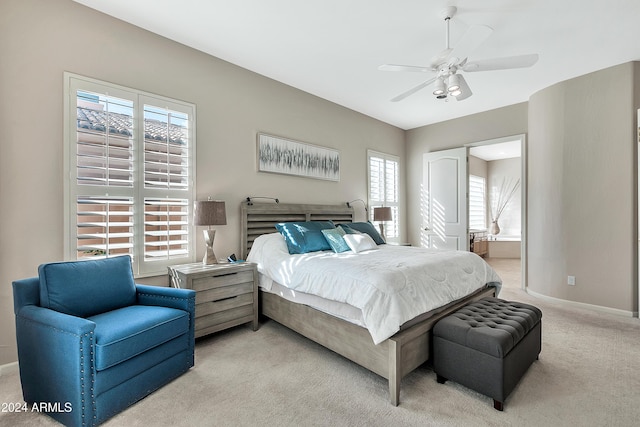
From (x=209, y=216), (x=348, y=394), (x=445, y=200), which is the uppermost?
(x=445, y=200)

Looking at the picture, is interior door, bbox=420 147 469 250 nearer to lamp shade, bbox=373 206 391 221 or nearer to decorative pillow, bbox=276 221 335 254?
lamp shade, bbox=373 206 391 221

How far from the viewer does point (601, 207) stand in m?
3.79

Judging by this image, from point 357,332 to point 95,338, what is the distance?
1.66 meters

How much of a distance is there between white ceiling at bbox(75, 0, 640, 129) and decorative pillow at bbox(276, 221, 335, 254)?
6.40ft

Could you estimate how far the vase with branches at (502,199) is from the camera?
823 cm

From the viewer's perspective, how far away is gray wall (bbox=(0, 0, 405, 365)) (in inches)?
90.5

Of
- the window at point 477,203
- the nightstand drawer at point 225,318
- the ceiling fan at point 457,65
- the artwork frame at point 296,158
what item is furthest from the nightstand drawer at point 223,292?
the window at point 477,203

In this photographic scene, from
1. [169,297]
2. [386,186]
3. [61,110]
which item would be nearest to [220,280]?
[169,297]

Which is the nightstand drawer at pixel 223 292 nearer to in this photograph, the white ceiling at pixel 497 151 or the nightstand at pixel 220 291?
the nightstand at pixel 220 291

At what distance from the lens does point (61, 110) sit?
2494mm

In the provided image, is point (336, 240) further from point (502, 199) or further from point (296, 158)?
point (502, 199)

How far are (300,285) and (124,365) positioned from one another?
1356 mm

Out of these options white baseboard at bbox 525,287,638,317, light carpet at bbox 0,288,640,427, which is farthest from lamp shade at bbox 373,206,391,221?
light carpet at bbox 0,288,640,427

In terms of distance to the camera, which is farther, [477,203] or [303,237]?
→ [477,203]
